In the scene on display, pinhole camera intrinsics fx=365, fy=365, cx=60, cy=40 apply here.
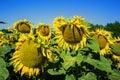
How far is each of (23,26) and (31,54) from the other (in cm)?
416

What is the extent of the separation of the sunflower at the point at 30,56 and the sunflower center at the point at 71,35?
0.48 meters

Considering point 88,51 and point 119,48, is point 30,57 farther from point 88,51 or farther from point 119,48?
point 119,48

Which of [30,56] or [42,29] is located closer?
[30,56]

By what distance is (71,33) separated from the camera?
16.1 ft

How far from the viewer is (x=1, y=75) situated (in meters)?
5.10


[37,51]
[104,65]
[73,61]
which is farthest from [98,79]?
[37,51]

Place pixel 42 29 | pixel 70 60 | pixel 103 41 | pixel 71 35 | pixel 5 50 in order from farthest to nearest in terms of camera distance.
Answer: pixel 42 29
pixel 103 41
pixel 5 50
pixel 71 35
pixel 70 60

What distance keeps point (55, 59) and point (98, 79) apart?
2.83 ft

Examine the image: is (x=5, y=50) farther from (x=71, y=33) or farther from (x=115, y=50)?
(x=115, y=50)

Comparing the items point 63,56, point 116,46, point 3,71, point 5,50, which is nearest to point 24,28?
point 5,50

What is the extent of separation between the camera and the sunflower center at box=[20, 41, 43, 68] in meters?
4.63

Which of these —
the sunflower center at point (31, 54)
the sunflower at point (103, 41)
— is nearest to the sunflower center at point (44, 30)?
the sunflower at point (103, 41)

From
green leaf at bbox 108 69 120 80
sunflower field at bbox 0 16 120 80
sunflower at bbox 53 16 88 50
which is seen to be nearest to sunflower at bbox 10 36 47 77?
sunflower field at bbox 0 16 120 80

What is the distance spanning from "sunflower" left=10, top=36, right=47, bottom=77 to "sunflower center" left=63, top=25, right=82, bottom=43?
48 cm
